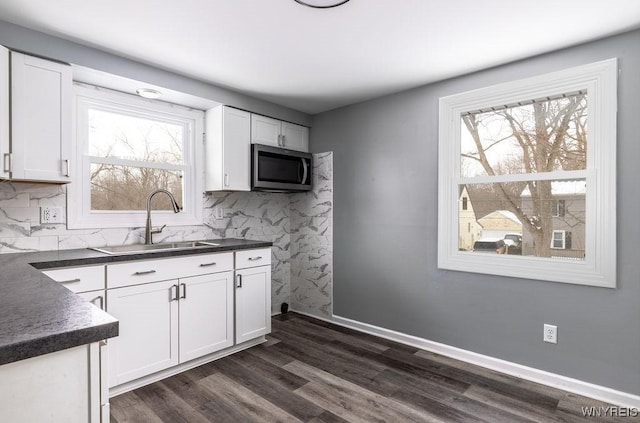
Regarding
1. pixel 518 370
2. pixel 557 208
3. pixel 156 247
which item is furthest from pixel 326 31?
pixel 518 370

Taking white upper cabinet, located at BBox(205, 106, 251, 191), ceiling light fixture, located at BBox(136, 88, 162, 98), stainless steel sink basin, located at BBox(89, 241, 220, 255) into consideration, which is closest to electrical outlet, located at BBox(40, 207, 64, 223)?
stainless steel sink basin, located at BBox(89, 241, 220, 255)

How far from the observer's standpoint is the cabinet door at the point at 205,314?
2.55 meters

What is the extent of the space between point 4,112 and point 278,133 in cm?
214

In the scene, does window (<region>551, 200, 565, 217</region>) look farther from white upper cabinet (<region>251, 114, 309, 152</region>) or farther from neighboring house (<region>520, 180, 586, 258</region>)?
white upper cabinet (<region>251, 114, 309, 152</region>)

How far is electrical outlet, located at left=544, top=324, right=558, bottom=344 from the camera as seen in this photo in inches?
93.8

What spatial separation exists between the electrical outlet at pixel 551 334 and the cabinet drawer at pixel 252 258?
2150mm

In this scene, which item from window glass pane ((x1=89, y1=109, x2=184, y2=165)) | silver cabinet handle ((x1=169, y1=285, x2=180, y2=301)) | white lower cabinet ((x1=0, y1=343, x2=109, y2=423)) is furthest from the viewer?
window glass pane ((x1=89, y1=109, x2=184, y2=165))

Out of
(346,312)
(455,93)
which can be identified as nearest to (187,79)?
(455,93)

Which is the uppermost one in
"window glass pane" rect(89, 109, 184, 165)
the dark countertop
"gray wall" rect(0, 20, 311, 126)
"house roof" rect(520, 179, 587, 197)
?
"gray wall" rect(0, 20, 311, 126)

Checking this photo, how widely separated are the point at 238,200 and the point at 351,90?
60.4 inches

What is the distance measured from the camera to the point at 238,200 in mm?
3619

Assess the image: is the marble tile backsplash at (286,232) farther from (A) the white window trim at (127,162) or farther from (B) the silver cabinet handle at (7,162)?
(B) the silver cabinet handle at (7,162)

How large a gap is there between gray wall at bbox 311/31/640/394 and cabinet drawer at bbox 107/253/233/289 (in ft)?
4.54

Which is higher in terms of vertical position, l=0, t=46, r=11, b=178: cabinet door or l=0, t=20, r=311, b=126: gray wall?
l=0, t=20, r=311, b=126: gray wall
